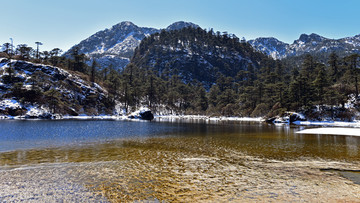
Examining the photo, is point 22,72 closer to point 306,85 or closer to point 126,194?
point 126,194

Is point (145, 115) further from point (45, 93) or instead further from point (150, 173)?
point (150, 173)

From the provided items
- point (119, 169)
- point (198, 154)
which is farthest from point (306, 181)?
point (119, 169)

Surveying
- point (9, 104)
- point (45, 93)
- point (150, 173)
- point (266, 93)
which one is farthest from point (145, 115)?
point (150, 173)

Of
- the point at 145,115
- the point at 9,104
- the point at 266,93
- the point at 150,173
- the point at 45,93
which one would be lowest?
the point at 150,173

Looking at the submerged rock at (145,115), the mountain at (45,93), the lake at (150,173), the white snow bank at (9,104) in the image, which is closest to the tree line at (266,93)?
the mountain at (45,93)

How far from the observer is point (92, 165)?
53.5 ft

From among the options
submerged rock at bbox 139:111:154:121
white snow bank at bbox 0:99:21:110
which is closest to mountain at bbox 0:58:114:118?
white snow bank at bbox 0:99:21:110

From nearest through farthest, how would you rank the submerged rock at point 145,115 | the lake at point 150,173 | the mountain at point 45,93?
the lake at point 150,173 < the mountain at point 45,93 < the submerged rock at point 145,115

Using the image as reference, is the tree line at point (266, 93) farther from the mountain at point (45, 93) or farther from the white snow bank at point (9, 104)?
the white snow bank at point (9, 104)

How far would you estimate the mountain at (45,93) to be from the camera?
322ft

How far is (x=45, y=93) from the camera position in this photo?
10775cm

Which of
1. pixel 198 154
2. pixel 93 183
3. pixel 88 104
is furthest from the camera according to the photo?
pixel 88 104

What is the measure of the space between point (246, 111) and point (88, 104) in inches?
4037

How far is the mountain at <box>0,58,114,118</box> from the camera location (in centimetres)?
9800
